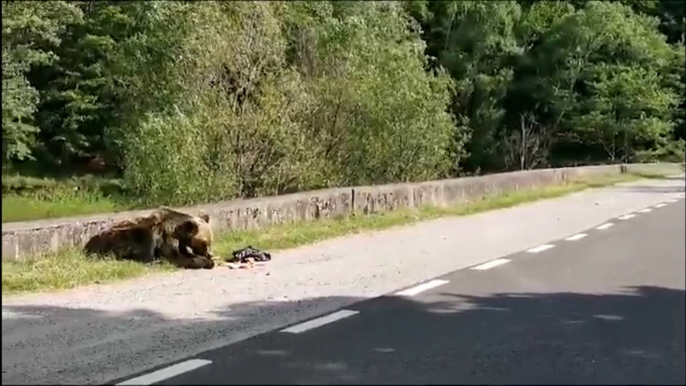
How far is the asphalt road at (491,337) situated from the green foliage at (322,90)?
6264mm

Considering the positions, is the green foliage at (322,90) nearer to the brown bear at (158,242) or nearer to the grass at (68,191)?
the grass at (68,191)

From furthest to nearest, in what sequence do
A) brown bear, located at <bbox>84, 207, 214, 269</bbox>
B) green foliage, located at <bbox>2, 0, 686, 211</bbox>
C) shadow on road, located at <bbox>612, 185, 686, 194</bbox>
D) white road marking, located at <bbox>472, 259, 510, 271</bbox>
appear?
shadow on road, located at <bbox>612, 185, 686, 194</bbox>, green foliage, located at <bbox>2, 0, 686, 211</bbox>, white road marking, located at <bbox>472, 259, 510, 271</bbox>, brown bear, located at <bbox>84, 207, 214, 269</bbox>

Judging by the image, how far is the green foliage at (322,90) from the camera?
789 inches

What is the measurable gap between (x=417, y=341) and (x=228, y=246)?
5.57 meters

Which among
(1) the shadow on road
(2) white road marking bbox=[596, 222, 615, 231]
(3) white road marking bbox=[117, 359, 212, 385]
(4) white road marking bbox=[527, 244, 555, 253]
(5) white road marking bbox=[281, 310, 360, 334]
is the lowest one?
(1) the shadow on road

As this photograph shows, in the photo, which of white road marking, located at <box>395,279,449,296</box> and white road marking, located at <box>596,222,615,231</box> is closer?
white road marking, located at <box>395,279,449,296</box>

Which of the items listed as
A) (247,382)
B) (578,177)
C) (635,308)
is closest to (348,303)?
(635,308)

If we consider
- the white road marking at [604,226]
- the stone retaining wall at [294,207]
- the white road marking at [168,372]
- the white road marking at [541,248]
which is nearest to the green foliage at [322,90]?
the stone retaining wall at [294,207]

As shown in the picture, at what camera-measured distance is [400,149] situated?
24.2m

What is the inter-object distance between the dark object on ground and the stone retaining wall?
1202 mm

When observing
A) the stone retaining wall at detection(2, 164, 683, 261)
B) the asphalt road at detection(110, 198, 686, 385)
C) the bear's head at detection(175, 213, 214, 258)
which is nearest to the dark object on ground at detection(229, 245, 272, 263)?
the bear's head at detection(175, 213, 214, 258)

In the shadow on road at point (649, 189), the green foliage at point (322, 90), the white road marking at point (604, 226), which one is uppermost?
the green foliage at point (322, 90)

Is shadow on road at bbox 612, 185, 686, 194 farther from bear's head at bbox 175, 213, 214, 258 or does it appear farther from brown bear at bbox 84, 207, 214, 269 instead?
brown bear at bbox 84, 207, 214, 269

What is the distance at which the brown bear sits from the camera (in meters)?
10.4
